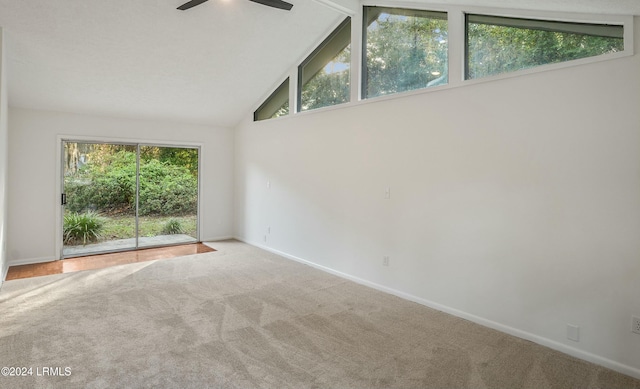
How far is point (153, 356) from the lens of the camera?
8.36 ft

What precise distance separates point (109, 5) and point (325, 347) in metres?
3.91

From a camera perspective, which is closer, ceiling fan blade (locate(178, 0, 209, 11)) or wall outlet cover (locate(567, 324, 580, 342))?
wall outlet cover (locate(567, 324, 580, 342))

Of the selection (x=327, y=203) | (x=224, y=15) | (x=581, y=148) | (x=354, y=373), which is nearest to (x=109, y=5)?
(x=224, y=15)

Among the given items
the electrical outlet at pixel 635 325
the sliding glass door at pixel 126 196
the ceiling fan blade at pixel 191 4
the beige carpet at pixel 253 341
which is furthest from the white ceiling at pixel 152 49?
the beige carpet at pixel 253 341

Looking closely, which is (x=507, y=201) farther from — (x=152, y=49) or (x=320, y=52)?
(x=152, y=49)

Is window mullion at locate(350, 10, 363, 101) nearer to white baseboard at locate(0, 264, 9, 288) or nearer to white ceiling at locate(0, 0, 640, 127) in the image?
white ceiling at locate(0, 0, 640, 127)

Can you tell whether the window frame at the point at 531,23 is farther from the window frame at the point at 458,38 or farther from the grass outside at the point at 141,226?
the grass outside at the point at 141,226

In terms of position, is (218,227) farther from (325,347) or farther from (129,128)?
(325,347)

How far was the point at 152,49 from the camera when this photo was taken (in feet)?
14.1

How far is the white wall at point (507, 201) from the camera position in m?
2.46

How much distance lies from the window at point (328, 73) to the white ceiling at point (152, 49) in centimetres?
17

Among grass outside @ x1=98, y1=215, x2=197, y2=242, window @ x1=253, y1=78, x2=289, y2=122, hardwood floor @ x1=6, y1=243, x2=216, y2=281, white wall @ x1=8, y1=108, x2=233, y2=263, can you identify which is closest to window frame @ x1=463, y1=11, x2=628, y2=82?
window @ x1=253, y1=78, x2=289, y2=122

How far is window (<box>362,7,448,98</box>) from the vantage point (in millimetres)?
3625

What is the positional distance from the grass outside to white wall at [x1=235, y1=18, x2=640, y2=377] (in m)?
3.24
